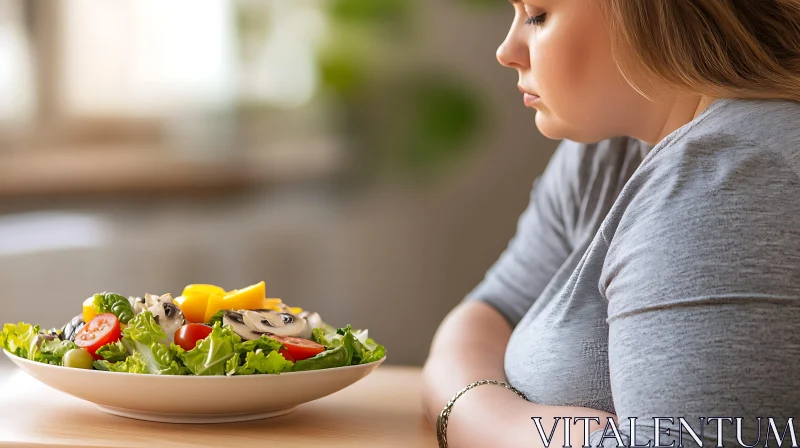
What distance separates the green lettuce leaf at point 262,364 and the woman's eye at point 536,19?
1.51 feet

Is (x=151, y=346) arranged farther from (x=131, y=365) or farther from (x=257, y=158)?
(x=257, y=158)

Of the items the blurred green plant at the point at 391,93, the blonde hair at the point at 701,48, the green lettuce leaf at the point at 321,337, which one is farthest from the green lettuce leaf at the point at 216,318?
the blurred green plant at the point at 391,93

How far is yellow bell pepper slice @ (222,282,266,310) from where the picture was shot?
906 mm

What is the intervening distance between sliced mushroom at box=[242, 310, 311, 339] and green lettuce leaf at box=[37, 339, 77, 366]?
0.18 meters

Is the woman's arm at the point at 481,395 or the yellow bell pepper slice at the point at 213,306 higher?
the yellow bell pepper slice at the point at 213,306

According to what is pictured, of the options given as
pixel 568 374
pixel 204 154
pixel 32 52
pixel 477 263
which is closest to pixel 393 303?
pixel 477 263

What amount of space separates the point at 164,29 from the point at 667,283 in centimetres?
286

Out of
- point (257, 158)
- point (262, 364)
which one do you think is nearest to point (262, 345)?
point (262, 364)

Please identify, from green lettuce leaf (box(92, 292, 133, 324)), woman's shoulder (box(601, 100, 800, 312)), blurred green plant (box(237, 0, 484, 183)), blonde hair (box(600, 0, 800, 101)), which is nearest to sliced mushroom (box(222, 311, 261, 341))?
green lettuce leaf (box(92, 292, 133, 324))

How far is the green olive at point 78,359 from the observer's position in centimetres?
83

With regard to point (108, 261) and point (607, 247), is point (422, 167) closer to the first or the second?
point (108, 261)

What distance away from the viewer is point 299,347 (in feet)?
2.79

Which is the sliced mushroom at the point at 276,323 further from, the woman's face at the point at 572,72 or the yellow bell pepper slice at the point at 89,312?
the woman's face at the point at 572,72

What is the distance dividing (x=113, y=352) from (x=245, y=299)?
0.15 metres
